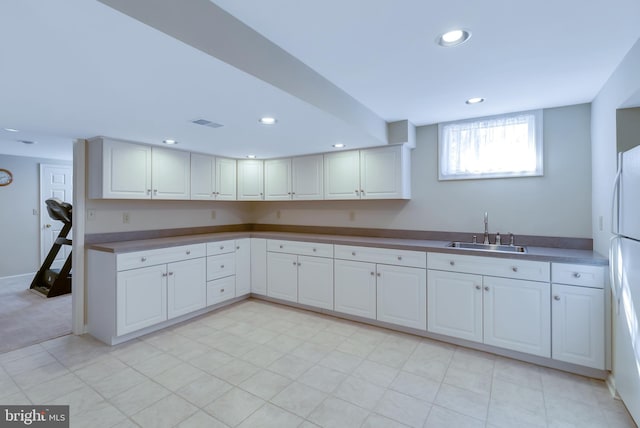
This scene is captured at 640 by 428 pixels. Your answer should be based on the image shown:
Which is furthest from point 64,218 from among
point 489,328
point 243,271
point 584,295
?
point 584,295

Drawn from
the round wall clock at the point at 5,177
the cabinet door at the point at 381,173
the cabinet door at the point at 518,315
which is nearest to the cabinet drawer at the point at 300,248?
the cabinet door at the point at 381,173

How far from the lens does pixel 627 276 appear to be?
1.78m

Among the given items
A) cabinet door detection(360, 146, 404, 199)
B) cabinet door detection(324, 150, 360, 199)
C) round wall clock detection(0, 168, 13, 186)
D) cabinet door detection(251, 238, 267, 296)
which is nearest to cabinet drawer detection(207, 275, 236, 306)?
cabinet door detection(251, 238, 267, 296)

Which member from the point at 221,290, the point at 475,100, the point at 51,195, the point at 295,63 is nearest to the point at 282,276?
the point at 221,290

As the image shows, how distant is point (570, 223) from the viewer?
2.85m

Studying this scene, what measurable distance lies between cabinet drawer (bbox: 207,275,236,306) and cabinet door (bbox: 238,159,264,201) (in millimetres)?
1196

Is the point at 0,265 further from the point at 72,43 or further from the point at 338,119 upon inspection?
the point at 338,119

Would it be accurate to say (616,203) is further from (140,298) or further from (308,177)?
(140,298)

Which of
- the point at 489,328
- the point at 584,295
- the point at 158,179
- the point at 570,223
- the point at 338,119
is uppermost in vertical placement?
the point at 338,119

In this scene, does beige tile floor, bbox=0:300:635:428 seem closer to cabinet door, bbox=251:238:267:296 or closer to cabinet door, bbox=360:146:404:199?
cabinet door, bbox=251:238:267:296

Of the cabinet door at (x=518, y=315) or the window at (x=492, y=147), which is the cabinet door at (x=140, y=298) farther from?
the window at (x=492, y=147)

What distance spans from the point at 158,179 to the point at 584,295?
4.07m

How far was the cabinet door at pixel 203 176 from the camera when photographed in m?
3.89

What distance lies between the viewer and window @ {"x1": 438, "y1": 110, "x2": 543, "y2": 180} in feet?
9.79
